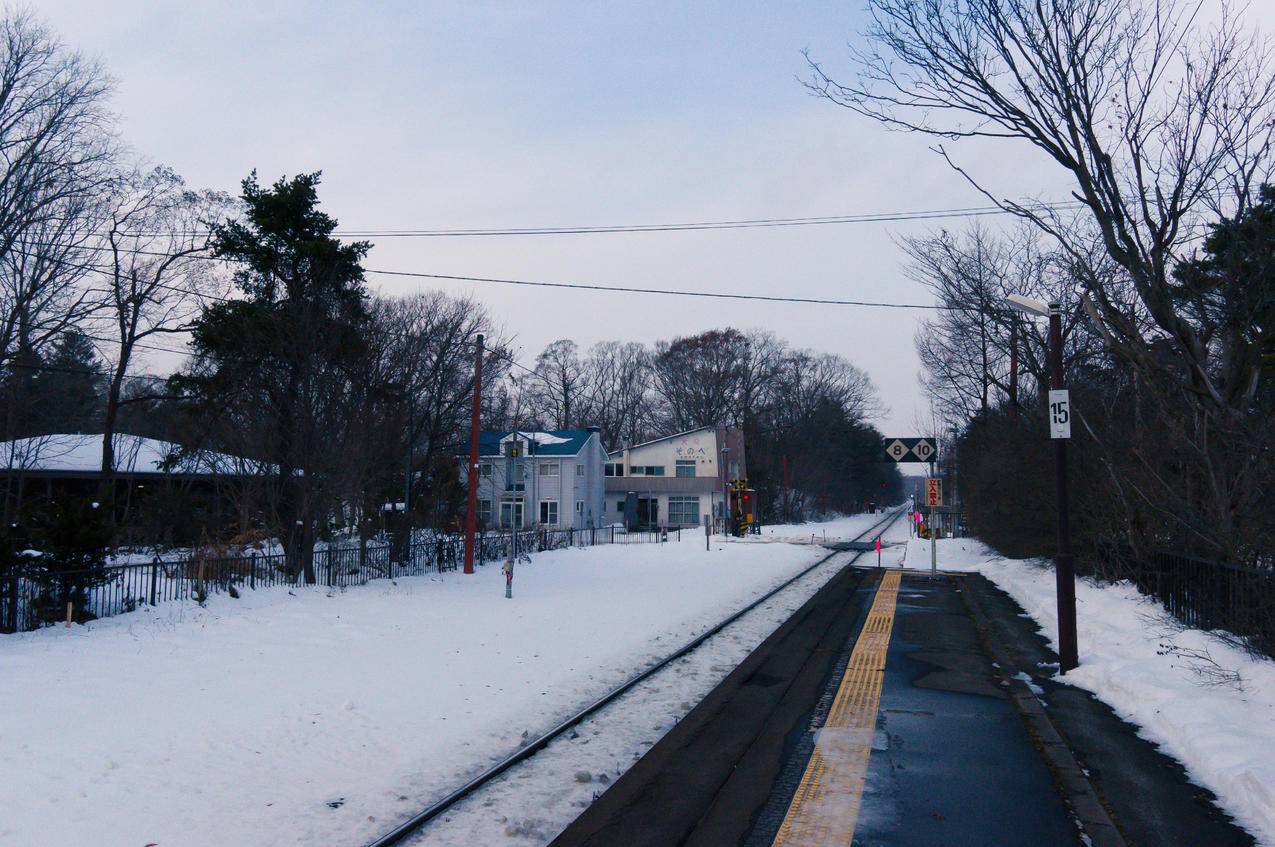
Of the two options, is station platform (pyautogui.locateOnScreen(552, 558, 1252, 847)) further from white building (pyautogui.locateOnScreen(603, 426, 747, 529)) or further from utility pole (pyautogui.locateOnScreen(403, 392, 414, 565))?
white building (pyautogui.locateOnScreen(603, 426, 747, 529))

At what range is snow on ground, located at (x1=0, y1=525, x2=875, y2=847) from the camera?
6574 millimetres

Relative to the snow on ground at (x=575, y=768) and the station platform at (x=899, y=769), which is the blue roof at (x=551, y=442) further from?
the station platform at (x=899, y=769)

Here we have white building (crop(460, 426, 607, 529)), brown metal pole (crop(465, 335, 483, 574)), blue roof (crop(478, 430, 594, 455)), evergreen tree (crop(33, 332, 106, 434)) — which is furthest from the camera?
white building (crop(460, 426, 607, 529))

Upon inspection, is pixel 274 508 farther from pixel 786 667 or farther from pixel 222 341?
pixel 786 667

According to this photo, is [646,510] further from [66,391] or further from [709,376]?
[66,391]

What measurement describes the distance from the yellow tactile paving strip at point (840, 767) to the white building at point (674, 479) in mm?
54845

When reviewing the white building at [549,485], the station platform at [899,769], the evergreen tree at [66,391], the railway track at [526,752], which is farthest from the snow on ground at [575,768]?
the white building at [549,485]

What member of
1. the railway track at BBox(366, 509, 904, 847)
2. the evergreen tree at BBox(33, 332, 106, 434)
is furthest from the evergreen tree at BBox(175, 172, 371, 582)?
the evergreen tree at BBox(33, 332, 106, 434)

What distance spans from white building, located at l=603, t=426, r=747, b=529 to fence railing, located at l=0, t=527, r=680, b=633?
44331 mm

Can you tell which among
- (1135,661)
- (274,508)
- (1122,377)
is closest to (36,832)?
(1135,661)

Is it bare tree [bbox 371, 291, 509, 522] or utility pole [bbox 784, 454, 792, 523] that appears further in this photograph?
utility pole [bbox 784, 454, 792, 523]

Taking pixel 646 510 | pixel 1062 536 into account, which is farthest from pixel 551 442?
pixel 1062 536

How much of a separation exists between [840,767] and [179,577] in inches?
485

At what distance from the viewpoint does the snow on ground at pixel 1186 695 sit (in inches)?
273
